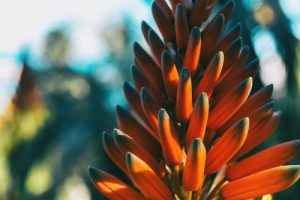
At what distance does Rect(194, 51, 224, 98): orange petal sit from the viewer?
246 cm

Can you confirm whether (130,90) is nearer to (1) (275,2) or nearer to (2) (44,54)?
(1) (275,2)

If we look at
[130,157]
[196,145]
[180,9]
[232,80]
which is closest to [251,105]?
[232,80]

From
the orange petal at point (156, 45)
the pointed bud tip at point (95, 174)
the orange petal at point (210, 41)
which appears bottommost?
the pointed bud tip at point (95, 174)

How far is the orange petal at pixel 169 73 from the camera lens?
2.54 m

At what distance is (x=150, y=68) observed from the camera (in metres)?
2.71

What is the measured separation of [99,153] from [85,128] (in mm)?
1104

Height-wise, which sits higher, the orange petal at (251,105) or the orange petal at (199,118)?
the orange petal at (199,118)

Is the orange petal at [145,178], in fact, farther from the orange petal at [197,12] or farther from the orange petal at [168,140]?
the orange petal at [197,12]

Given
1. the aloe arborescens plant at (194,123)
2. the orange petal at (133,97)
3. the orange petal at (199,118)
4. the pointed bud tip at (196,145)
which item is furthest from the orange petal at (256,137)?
the orange petal at (133,97)

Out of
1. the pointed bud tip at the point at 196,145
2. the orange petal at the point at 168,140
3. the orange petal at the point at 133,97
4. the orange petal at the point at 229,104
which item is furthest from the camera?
the orange petal at the point at 133,97

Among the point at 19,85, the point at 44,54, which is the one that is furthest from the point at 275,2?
the point at 44,54

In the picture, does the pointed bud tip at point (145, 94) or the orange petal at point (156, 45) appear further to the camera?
the orange petal at point (156, 45)

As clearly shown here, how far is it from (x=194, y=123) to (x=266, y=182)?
41 cm

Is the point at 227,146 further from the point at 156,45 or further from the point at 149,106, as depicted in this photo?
the point at 156,45
